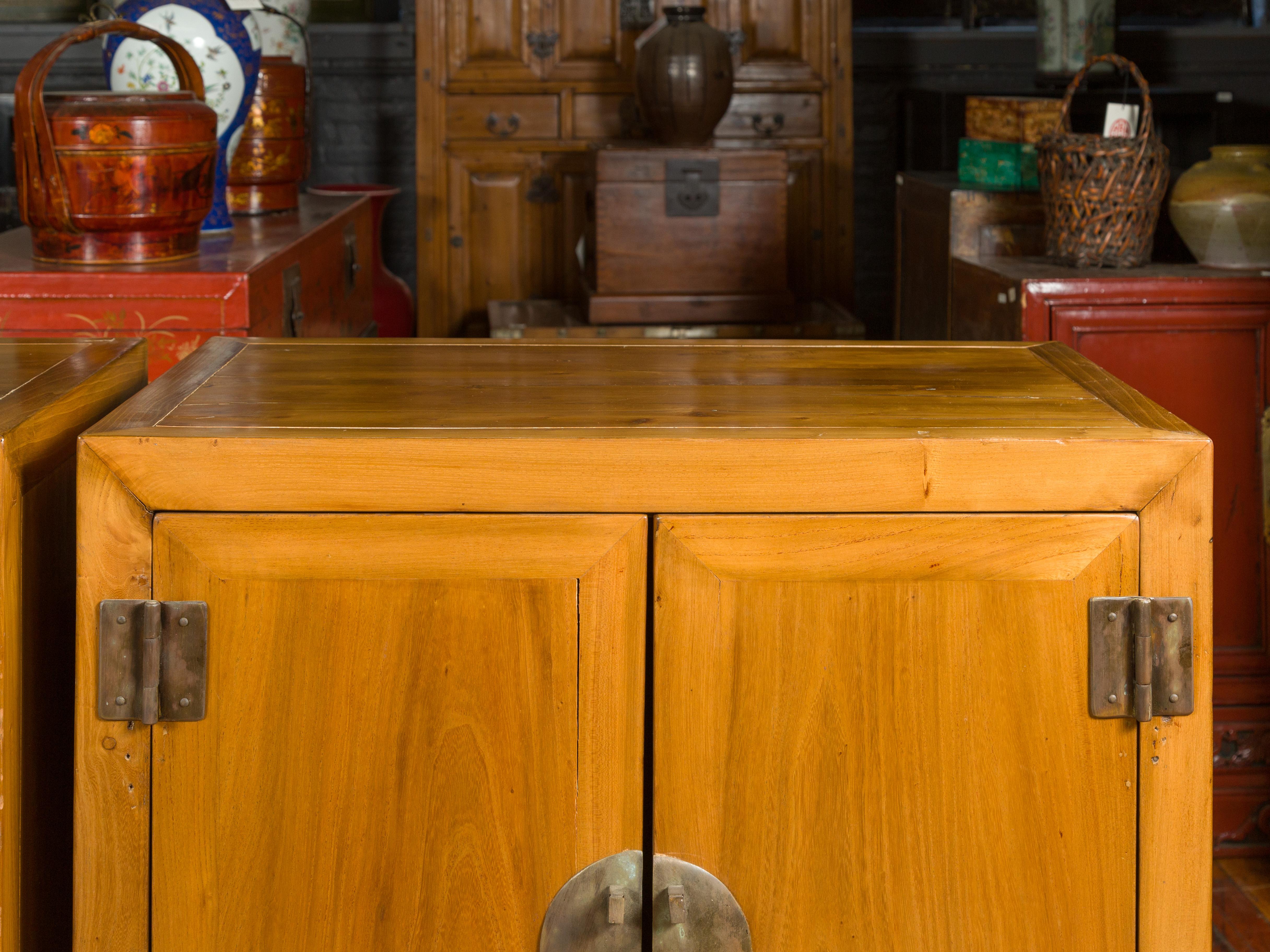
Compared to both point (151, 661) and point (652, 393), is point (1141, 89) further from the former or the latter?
point (151, 661)

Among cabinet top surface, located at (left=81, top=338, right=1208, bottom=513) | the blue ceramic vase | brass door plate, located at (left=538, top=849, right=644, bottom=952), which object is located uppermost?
the blue ceramic vase

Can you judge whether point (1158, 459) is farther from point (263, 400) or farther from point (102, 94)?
point (102, 94)

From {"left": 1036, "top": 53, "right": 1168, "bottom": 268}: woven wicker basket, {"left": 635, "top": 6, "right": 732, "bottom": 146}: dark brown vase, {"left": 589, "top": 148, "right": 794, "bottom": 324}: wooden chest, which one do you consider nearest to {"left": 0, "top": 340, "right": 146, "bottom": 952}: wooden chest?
{"left": 1036, "top": 53, "right": 1168, "bottom": 268}: woven wicker basket

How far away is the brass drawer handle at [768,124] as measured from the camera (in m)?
3.89

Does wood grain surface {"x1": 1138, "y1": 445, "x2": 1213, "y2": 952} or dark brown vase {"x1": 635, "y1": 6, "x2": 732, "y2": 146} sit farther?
dark brown vase {"x1": 635, "y1": 6, "x2": 732, "y2": 146}

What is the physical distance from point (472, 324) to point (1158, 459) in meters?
3.15

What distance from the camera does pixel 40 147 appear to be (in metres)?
1.97

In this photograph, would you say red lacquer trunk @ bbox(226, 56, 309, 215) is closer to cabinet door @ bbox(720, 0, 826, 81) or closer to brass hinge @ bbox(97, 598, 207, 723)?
cabinet door @ bbox(720, 0, 826, 81)

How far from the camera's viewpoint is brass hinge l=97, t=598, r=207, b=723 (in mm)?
929

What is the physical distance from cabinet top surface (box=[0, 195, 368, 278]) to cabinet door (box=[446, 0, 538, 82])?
1196 millimetres

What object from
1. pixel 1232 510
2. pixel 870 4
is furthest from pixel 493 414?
pixel 870 4

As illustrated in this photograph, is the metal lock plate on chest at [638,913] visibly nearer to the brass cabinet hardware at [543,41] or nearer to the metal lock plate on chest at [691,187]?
the metal lock plate on chest at [691,187]

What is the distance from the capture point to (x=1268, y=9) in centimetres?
436

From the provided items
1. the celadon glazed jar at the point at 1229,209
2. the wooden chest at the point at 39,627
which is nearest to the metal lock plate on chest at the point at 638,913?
the wooden chest at the point at 39,627
